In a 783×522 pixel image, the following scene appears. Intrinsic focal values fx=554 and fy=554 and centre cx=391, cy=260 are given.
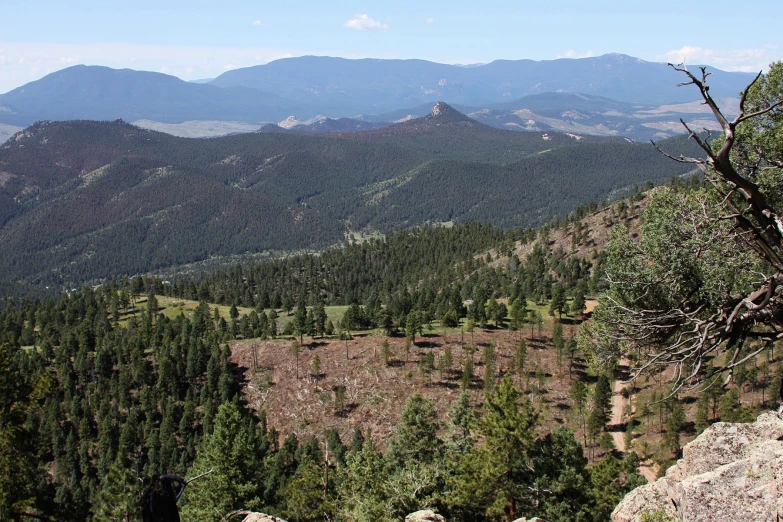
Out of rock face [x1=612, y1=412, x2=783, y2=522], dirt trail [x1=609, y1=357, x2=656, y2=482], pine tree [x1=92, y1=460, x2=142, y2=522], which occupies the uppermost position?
rock face [x1=612, y1=412, x2=783, y2=522]

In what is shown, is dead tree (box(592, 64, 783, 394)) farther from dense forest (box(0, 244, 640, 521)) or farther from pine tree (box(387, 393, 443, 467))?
pine tree (box(387, 393, 443, 467))

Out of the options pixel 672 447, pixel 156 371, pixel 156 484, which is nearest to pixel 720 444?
pixel 156 484

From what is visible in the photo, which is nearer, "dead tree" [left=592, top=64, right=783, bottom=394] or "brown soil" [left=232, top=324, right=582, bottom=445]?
"dead tree" [left=592, top=64, right=783, bottom=394]

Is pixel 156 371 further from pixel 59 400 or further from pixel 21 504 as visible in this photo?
pixel 21 504

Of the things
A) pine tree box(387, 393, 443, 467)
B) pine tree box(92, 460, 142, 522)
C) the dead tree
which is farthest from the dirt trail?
pine tree box(92, 460, 142, 522)

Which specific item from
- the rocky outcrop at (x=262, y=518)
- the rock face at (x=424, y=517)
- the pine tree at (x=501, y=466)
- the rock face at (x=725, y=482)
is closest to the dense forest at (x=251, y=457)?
the pine tree at (x=501, y=466)

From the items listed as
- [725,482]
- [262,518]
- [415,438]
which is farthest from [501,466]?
[725,482]

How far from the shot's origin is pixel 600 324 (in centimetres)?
2373

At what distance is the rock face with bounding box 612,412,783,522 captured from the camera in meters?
15.2

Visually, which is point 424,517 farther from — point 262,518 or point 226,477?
point 226,477

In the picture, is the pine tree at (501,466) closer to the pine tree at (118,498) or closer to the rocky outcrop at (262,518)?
the rocky outcrop at (262,518)

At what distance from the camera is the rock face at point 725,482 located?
50.0 ft

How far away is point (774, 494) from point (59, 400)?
124915mm

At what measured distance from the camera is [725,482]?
52.7ft
